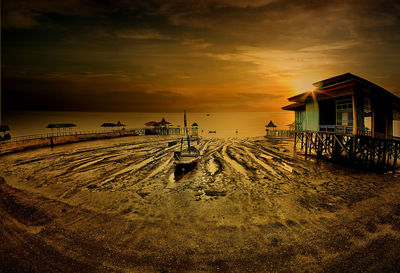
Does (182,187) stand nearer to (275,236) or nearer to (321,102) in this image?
(275,236)

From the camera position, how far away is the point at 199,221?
7965mm

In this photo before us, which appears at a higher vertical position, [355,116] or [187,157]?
[355,116]

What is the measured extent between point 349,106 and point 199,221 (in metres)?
17.6

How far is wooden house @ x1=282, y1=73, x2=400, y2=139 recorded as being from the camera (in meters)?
14.4

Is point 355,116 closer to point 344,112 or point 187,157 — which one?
point 344,112

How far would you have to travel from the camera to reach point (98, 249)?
20.2 ft

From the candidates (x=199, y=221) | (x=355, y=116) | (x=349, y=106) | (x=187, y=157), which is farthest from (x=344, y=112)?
(x=199, y=221)

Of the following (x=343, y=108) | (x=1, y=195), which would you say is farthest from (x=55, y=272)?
(x=343, y=108)

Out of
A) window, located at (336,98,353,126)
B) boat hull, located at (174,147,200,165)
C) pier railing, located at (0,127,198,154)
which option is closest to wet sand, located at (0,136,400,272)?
boat hull, located at (174,147,200,165)

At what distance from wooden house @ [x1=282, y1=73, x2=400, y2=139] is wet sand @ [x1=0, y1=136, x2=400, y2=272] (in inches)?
193

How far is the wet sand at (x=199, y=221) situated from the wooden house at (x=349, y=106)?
491 centimetres

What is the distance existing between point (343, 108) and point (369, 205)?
1176cm

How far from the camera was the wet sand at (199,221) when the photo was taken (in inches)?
223

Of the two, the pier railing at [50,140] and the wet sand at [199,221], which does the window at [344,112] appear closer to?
the wet sand at [199,221]
